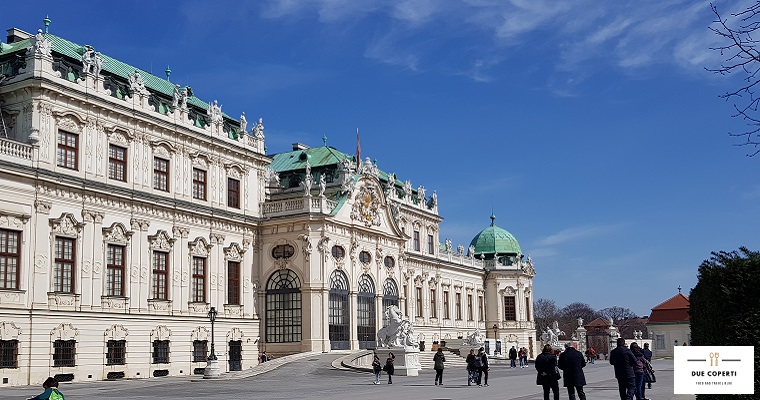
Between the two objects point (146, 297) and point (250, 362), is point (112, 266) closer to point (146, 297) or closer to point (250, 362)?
point (146, 297)

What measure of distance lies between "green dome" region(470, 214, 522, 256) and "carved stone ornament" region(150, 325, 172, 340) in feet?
163

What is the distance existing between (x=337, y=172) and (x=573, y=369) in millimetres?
39007

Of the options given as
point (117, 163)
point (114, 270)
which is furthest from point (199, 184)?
point (114, 270)

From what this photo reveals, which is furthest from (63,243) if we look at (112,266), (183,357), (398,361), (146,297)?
(398,361)

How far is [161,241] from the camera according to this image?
1652 inches

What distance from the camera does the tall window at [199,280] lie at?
44.1 metres

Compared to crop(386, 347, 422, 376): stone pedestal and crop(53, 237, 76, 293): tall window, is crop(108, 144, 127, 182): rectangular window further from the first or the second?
crop(386, 347, 422, 376): stone pedestal

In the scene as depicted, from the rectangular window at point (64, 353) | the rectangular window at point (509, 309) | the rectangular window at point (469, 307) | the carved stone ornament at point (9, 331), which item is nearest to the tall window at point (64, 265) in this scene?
the rectangular window at point (64, 353)

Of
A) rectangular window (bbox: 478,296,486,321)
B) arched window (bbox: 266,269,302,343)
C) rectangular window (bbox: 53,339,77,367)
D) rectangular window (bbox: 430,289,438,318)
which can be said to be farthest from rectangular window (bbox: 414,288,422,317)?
rectangular window (bbox: 53,339,77,367)

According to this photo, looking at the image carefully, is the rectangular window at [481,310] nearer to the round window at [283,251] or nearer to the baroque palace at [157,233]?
the baroque palace at [157,233]

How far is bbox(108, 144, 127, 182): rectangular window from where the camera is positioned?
39.4 meters

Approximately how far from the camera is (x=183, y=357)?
4212cm

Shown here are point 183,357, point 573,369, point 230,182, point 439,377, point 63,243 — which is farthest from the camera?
point 230,182

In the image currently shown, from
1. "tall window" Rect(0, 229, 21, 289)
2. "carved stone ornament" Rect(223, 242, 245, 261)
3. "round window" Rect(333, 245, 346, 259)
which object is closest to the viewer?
"tall window" Rect(0, 229, 21, 289)
